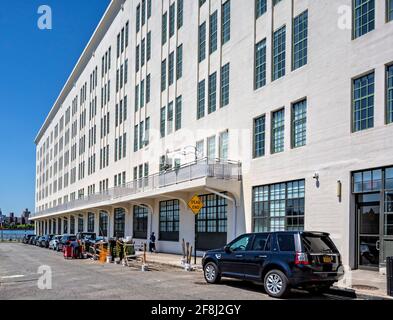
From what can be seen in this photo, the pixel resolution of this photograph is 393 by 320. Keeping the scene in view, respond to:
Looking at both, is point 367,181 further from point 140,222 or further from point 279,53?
→ point 140,222

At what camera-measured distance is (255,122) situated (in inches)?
926

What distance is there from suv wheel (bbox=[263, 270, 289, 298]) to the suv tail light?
19.7 inches

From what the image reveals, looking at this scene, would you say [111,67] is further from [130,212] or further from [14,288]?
[14,288]

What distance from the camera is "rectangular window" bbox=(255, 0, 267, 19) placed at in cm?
2323

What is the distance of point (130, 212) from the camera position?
41.1m

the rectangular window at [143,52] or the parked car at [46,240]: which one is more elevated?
the rectangular window at [143,52]

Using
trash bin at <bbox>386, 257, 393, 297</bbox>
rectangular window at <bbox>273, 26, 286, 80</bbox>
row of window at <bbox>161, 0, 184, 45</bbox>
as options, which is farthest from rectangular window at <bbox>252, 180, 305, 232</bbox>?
row of window at <bbox>161, 0, 184, 45</bbox>

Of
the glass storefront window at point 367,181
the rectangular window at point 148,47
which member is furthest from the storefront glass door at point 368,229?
the rectangular window at point 148,47

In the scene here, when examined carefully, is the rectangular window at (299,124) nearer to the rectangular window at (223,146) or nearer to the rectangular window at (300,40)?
the rectangular window at (300,40)

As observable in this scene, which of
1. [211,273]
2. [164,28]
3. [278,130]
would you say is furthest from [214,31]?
[211,273]

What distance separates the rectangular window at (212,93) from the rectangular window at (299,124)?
7.43 meters

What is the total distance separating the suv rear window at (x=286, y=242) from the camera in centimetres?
1269

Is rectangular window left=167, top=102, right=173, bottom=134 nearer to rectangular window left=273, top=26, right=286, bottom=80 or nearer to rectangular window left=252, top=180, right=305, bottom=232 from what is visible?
rectangular window left=252, top=180, right=305, bottom=232

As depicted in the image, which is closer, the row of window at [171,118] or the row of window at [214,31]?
the row of window at [214,31]
